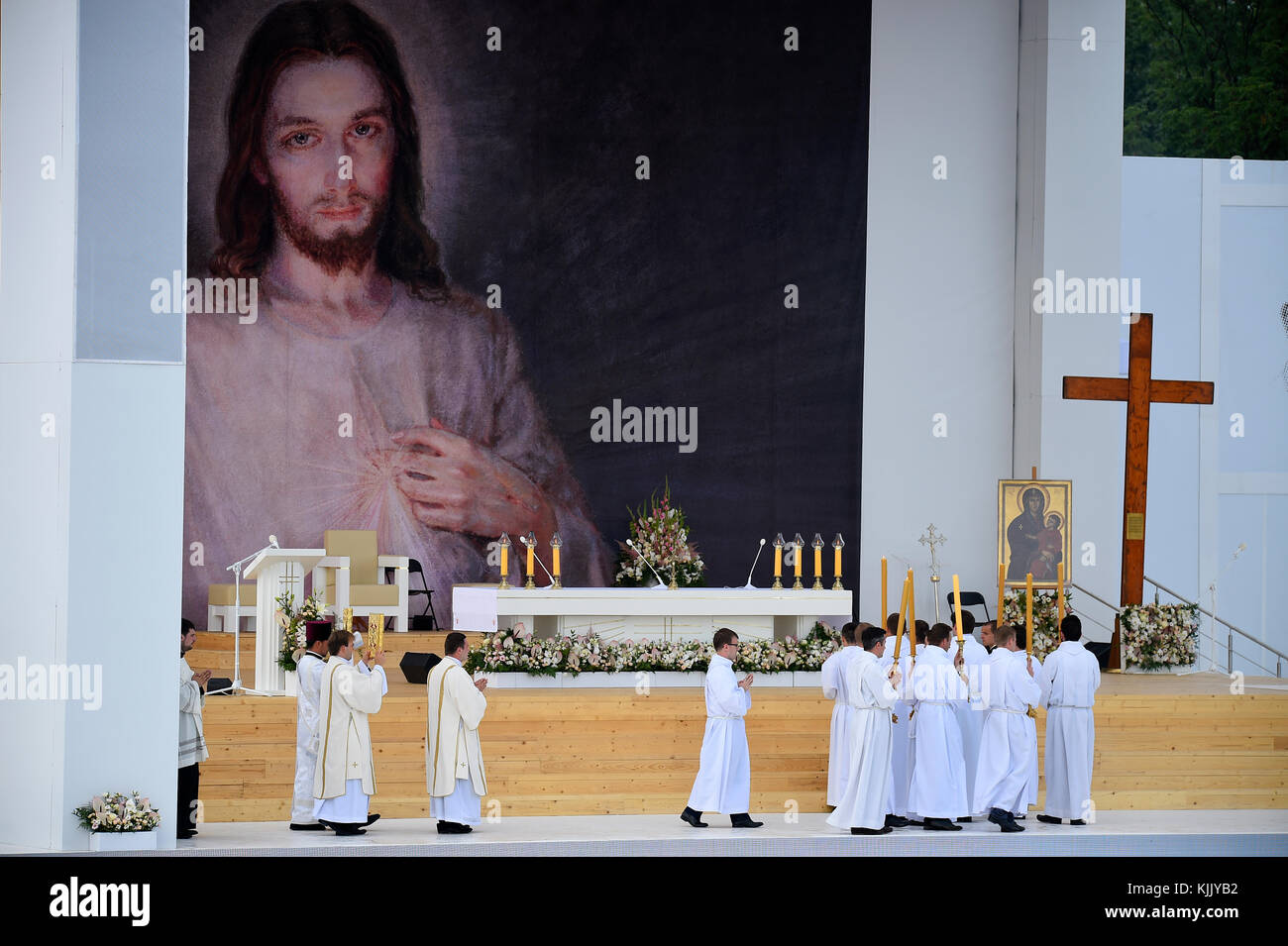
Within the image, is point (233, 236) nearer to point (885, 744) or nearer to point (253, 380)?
point (253, 380)

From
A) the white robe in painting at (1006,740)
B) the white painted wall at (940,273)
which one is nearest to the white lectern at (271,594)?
the white robe in painting at (1006,740)

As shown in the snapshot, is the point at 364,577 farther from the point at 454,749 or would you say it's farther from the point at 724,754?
the point at 724,754

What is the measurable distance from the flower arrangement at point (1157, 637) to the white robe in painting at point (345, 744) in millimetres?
8217

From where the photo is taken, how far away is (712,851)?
10250 mm

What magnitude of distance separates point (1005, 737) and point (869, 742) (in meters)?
1.23

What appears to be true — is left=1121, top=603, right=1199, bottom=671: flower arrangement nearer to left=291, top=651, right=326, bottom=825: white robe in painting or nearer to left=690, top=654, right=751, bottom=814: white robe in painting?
left=690, top=654, right=751, bottom=814: white robe in painting

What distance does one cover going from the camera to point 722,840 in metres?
10.3

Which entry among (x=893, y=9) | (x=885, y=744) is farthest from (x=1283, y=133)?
(x=885, y=744)

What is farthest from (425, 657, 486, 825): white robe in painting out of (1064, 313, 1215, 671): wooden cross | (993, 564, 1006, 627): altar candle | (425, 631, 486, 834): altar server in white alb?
(1064, 313, 1215, 671): wooden cross

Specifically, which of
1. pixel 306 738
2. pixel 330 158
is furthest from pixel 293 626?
pixel 330 158

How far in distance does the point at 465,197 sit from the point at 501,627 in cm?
607

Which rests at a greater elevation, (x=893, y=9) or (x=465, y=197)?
(x=893, y=9)

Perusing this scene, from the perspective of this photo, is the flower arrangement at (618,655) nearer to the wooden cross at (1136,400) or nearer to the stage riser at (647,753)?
the stage riser at (647,753)

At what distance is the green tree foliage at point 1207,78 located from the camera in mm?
28219
